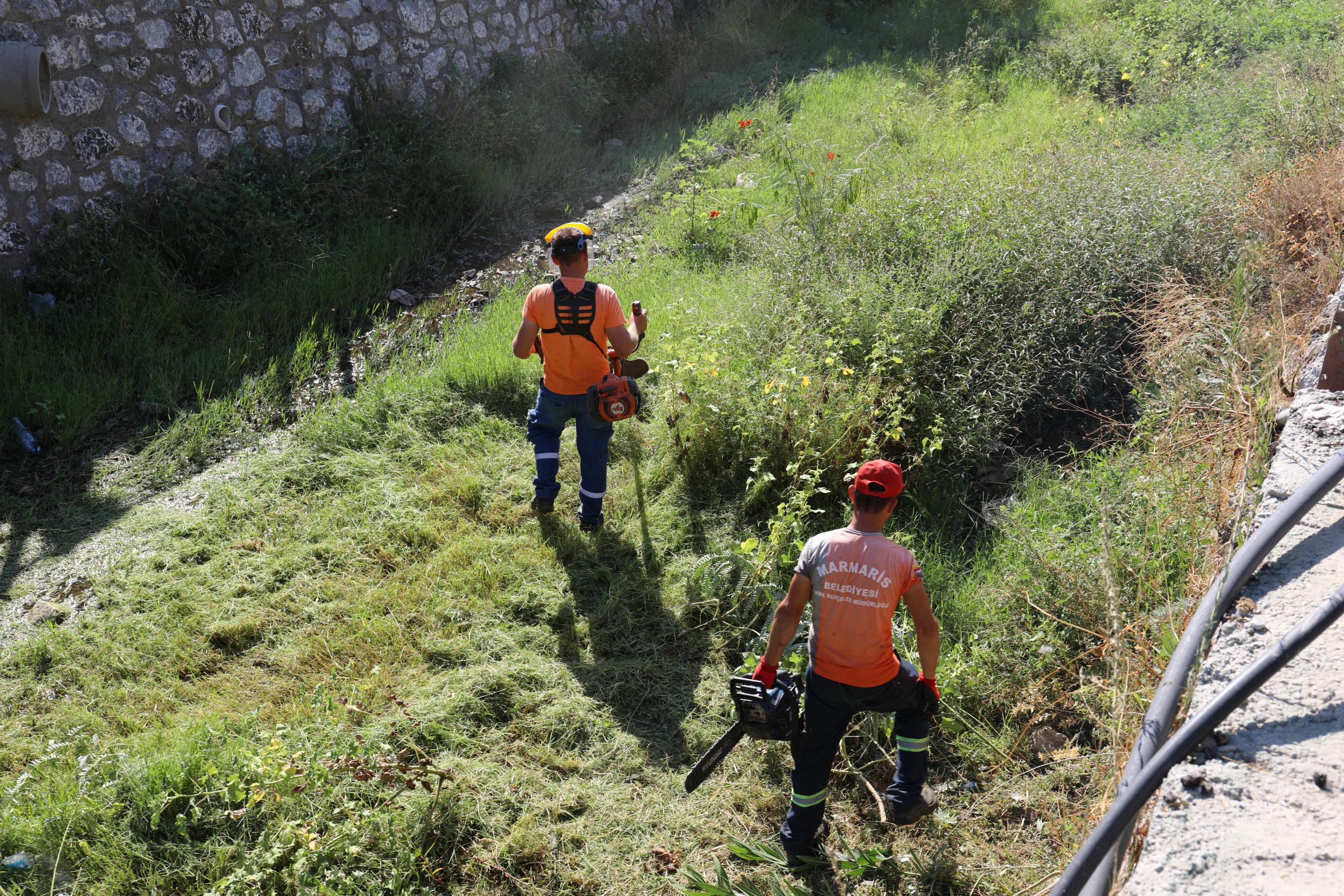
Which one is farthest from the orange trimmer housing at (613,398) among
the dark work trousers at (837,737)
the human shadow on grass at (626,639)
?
the dark work trousers at (837,737)

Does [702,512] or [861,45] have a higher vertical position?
[861,45]

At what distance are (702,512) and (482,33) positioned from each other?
23.6 feet

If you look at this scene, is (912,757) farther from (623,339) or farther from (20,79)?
(20,79)

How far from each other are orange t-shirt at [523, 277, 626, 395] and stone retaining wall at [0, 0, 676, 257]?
445 cm

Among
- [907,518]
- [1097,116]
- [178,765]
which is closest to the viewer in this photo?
[178,765]

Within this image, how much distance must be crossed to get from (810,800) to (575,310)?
2.59m

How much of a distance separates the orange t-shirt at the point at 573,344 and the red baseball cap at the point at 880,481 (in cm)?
210

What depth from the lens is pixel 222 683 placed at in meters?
3.97

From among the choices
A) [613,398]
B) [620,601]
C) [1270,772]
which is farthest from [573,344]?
[1270,772]

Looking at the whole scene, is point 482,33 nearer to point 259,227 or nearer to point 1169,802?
point 259,227

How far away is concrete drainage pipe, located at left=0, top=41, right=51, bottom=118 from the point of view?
6.09m

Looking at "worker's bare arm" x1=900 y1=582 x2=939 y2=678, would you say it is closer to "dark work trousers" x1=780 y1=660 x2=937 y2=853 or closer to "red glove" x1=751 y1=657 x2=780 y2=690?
"dark work trousers" x1=780 y1=660 x2=937 y2=853

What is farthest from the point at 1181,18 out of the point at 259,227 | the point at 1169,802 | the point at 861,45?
the point at 1169,802

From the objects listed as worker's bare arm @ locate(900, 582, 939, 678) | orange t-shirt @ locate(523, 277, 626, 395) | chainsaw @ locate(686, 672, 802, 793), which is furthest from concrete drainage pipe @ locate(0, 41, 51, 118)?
worker's bare arm @ locate(900, 582, 939, 678)
